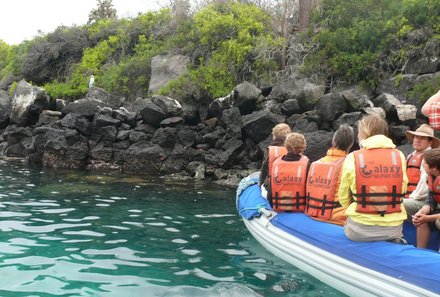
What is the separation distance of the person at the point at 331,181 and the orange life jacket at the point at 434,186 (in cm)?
101

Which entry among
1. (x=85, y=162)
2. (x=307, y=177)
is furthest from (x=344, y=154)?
(x=85, y=162)

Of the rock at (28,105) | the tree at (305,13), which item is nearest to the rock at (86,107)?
the rock at (28,105)

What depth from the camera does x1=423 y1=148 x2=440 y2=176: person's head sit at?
180 inches

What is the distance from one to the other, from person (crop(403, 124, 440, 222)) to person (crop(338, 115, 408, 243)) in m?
0.81

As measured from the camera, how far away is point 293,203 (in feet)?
19.5

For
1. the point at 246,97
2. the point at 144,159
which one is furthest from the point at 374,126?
the point at 144,159

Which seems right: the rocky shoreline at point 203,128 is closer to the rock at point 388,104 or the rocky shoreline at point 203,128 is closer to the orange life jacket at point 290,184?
the rock at point 388,104

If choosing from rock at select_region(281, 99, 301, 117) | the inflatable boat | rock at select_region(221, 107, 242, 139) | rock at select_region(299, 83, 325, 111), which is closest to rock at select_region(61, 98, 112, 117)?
rock at select_region(221, 107, 242, 139)

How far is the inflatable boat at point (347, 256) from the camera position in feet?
12.8

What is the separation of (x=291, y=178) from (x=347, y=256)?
5.11 ft

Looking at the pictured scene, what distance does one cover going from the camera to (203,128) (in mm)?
16172

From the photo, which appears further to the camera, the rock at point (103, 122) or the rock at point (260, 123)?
the rock at point (103, 122)

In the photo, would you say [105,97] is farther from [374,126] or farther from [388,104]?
[374,126]

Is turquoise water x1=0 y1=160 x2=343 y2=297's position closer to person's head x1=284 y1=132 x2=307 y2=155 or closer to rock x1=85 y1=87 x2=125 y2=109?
person's head x1=284 y1=132 x2=307 y2=155
